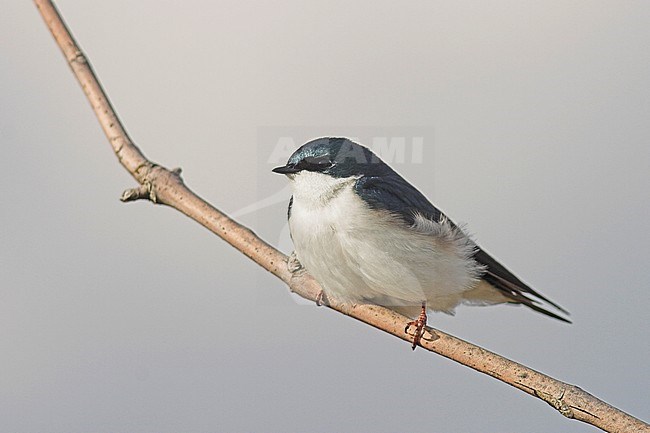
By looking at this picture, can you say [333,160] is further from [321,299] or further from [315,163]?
[321,299]

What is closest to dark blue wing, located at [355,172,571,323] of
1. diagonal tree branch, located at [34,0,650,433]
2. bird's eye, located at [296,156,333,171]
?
bird's eye, located at [296,156,333,171]

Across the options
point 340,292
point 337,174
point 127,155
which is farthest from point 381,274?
point 127,155

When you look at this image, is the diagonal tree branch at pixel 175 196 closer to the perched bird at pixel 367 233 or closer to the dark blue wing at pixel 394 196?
the perched bird at pixel 367 233

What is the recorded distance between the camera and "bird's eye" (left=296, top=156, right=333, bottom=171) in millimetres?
2357

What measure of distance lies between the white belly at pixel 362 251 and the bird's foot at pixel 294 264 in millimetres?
14

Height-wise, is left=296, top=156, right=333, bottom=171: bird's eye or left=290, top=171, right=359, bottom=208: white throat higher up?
left=296, top=156, right=333, bottom=171: bird's eye

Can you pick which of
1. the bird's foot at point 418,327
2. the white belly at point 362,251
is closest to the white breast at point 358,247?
the white belly at point 362,251

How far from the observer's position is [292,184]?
2.46 metres

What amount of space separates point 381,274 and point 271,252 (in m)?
0.37

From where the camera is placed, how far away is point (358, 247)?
92.6 inches

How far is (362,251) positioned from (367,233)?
0.06 meters

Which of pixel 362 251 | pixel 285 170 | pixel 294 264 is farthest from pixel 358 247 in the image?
pixel 285 170

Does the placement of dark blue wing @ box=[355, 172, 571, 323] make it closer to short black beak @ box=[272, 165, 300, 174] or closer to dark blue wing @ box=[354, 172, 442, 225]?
dark blue wing @ box=[354, 172, 442, 225]

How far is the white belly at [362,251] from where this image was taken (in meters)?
2.34
